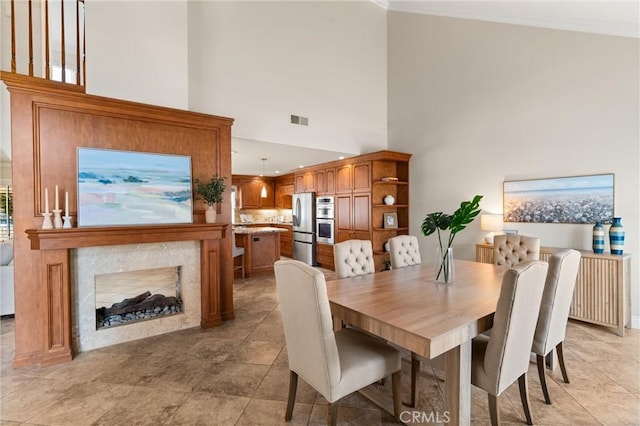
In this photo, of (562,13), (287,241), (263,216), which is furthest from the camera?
(263,216)

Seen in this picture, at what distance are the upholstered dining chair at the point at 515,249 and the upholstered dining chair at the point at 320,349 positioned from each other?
213cm

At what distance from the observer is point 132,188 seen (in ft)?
9.84

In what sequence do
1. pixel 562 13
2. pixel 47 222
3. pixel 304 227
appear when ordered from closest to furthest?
pixel 47 222
pixel 562 13
pixel 304 227

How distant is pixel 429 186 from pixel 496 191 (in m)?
1.13

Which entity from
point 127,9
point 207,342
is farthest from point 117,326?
point 127,9

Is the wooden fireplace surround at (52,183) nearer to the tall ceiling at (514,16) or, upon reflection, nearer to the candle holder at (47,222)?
the candle holder at (47,222)

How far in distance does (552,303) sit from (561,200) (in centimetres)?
246

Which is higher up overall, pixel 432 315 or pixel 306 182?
pixel 306 182

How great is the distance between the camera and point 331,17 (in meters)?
5.00

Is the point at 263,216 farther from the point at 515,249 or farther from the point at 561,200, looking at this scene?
the point at 561,200

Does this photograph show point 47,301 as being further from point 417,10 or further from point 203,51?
point 417,10

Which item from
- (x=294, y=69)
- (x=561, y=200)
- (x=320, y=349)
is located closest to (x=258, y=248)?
(x=294, y=69)

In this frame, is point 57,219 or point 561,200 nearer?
point 57,219

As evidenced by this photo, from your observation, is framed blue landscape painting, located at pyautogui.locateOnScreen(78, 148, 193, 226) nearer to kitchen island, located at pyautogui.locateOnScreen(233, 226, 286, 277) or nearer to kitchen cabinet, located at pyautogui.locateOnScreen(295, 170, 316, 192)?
kitchen island, located at pyautogui.locateOnScreen(233, 226, 286, 277)
